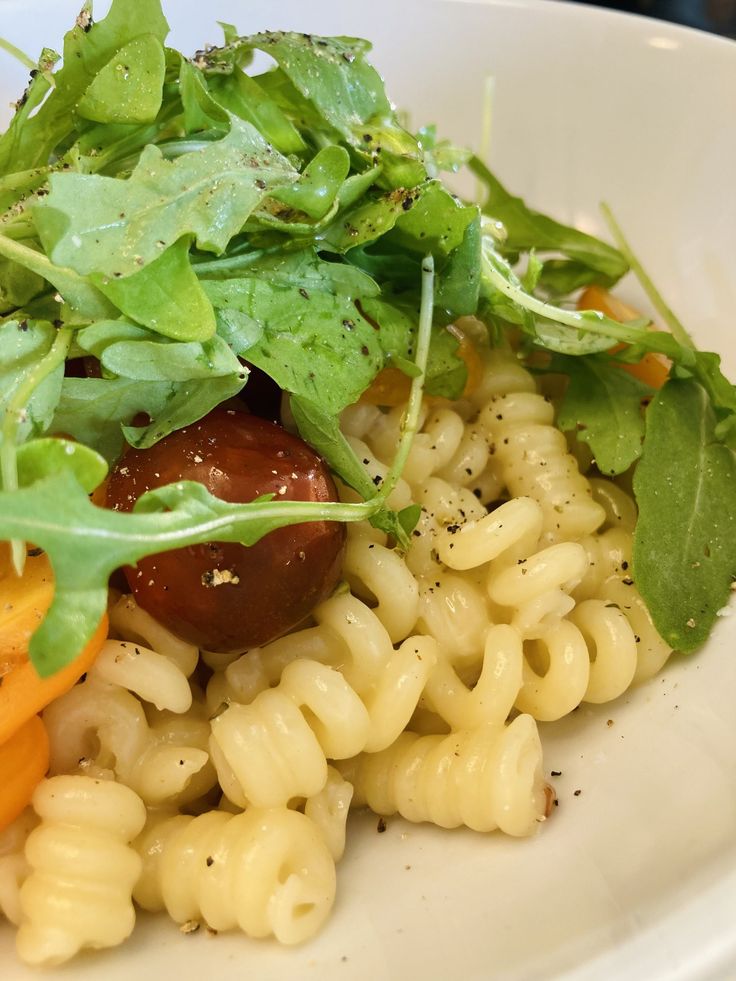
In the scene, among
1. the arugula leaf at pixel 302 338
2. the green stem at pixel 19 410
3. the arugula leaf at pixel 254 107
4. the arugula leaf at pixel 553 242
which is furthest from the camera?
the arugula leaf at pixel 553 242

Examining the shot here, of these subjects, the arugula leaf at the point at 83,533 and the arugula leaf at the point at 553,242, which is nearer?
the arugula leaf at the point at 83,533

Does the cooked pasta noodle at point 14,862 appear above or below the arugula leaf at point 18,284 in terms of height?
below

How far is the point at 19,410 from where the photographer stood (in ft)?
3.67

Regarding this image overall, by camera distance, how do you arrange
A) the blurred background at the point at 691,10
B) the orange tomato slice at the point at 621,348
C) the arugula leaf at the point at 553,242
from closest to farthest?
the orange tomato slice at the point at 621,348
the arugula leaf at the point at 553,242
the blurred background at the point at 691,10

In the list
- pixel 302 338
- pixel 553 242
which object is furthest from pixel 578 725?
pixel 553 242

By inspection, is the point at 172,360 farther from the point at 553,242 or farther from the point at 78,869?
the point at 553,242

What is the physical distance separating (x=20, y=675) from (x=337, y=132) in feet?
3.19

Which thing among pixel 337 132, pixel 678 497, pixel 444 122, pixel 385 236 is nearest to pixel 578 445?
pixel 678 497

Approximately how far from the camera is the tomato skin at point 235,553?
1.19m

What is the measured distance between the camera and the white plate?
39.8 inches

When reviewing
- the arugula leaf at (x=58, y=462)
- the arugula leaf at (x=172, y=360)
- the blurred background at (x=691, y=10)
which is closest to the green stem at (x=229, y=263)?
the arugula leaf at (x=172, y=360)

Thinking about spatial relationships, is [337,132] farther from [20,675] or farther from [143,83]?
[20,675]

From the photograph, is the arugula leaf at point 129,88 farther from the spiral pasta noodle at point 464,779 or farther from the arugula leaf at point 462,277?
the spiral pasta noodle at point 464,779

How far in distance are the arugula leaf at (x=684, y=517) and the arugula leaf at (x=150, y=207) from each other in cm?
72
